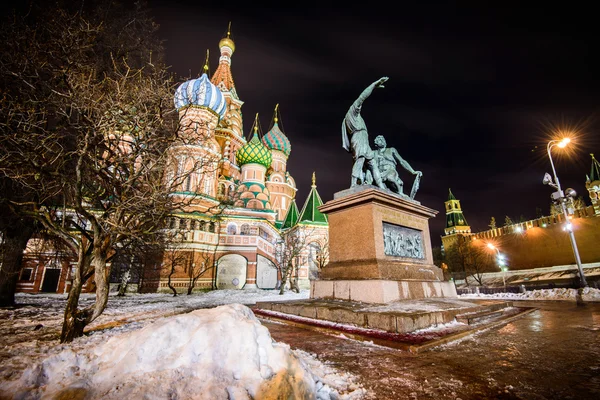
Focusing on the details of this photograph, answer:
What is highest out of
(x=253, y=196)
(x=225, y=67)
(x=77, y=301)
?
(x=225, y=67)

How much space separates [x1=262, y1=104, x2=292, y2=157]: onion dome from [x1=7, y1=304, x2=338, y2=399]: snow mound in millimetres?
51766

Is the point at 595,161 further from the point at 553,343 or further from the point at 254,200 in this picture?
the point at 553,343

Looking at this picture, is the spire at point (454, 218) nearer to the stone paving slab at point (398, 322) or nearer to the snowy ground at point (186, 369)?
the stone paving slab at point (398, 322)

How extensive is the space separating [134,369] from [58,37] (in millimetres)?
8182

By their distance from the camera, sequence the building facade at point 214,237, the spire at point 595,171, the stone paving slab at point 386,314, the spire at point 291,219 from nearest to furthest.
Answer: the stone paving slab at point 386,314 < the building facade at point 214,237 < the spire at point 291,219 < the spire at point 595,171

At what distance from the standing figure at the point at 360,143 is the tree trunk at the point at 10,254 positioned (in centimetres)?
1203

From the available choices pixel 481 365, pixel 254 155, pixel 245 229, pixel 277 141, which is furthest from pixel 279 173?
pixel 481 365

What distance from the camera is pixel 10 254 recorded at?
9.92m

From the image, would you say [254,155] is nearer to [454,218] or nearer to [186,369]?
[186,369]

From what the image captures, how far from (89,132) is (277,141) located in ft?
164

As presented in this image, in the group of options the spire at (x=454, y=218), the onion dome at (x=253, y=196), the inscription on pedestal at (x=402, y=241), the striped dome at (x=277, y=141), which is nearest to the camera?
the inscription on pedestal at (x=402, y=241)

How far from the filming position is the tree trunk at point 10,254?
32.5 ft

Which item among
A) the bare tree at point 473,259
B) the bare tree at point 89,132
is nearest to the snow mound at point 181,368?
the bare tree at point 89,132

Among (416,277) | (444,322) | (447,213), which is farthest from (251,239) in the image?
(447,213)
